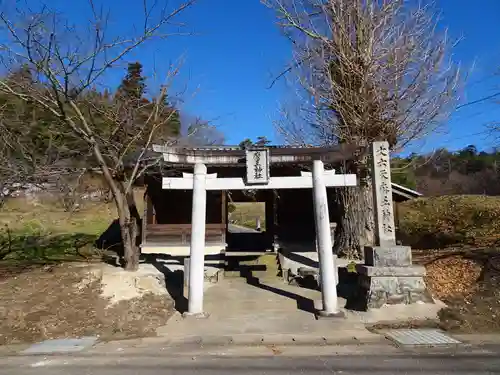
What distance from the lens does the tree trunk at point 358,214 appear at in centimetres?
1277

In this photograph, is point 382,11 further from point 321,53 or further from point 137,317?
point 137,317

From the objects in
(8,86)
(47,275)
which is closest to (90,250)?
(47,275)

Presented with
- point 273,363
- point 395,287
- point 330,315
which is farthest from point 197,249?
point 395,287

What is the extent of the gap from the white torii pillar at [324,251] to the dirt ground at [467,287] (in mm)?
2176

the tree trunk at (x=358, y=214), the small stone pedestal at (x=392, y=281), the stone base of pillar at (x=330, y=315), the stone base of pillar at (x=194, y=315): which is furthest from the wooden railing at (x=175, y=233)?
the small stone pedestal at (x=392, y=281)

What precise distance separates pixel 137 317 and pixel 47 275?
3.85 metres

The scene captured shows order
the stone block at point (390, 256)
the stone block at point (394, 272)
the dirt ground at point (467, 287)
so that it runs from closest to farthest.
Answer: the dirt ground at point (467, 287), the stone block at point (394, 272), the stone block at point (390, 256)

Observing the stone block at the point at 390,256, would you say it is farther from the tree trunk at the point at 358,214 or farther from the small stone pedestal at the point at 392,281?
the tree trunk at the point at 358,214

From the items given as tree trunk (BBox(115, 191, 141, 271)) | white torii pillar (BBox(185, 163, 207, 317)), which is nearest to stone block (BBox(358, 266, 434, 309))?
white torii pillar (BBox(185, 163, 207, 317))

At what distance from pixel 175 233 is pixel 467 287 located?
963 centimetres

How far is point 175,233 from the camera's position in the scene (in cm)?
1501

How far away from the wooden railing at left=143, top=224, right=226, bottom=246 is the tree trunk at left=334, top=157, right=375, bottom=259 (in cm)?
447

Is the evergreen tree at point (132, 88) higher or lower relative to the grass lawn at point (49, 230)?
higher

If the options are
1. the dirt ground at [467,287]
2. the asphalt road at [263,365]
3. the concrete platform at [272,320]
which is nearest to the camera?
the asphalt road at [263,365]
